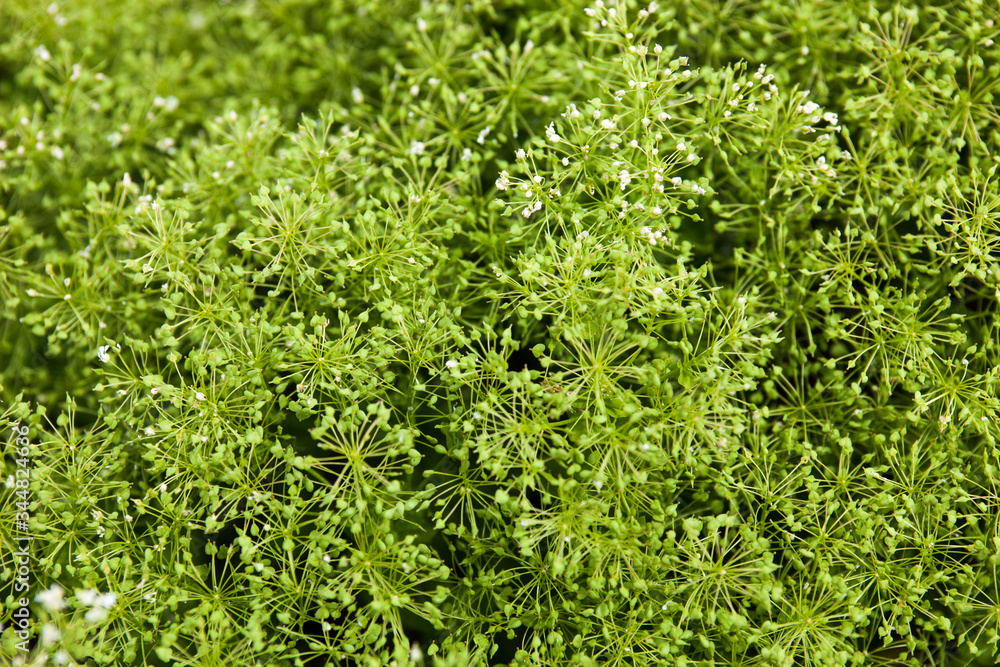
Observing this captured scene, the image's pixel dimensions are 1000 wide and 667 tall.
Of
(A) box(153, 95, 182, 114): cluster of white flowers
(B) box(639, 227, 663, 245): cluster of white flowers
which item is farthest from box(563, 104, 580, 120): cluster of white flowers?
(A) box(153, 95, 182, 114): cluster of white flowers

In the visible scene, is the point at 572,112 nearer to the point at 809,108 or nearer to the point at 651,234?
the point at 651,234

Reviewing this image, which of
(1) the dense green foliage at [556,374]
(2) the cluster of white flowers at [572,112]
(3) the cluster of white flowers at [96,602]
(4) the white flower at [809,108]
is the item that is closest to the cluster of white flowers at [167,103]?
(1) the dense green foliage at [556,374]

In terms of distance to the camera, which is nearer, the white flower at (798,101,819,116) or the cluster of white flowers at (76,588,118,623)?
the cluster of white flowers at (76,588,118,623)

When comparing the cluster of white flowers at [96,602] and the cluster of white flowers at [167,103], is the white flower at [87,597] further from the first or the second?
the cluster of white flowers at [167,103]

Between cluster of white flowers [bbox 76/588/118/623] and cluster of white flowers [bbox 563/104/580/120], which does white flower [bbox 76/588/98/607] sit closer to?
cluster of white flowers [bbox 76/588/118/623]

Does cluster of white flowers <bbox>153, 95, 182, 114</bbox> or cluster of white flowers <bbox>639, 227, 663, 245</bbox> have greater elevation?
cluster of white flowers <bbox>153, 95, 182, 114</bbox>

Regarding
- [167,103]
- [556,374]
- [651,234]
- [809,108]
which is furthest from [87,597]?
[809,108]

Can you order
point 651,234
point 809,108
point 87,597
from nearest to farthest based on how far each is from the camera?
point 87,597, point 651,234, point 809,108

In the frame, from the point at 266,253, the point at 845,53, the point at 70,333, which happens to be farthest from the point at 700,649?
the point at 70,333
